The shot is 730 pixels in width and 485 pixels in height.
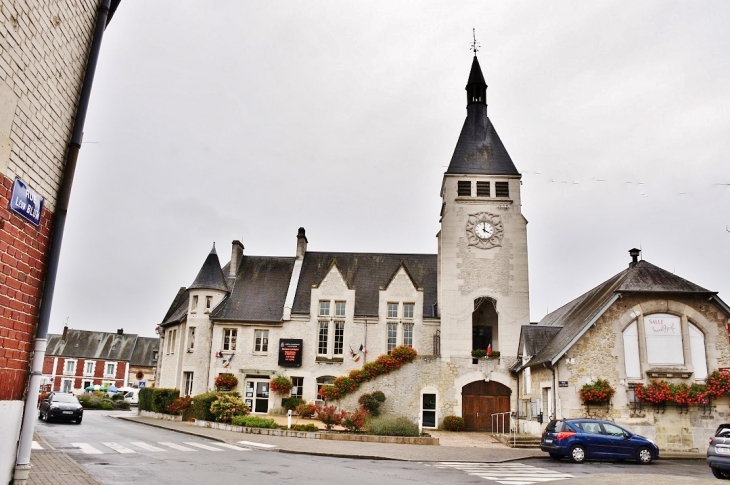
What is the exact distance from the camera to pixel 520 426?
85.6 ft

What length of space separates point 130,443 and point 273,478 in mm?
7984

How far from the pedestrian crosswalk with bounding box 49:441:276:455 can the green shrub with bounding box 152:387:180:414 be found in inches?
501

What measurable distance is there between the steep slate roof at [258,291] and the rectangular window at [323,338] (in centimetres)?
236

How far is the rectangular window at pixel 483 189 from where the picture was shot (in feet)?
104

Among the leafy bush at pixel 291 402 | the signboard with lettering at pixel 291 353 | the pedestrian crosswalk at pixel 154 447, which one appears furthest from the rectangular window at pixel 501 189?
the pedestrian crosswalk at pixel 154 447

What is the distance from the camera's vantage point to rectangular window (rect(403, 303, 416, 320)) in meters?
31.3

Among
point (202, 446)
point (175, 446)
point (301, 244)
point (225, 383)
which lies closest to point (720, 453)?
point (202, 446)

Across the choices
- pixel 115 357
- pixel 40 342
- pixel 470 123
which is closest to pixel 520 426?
pixel 470 123

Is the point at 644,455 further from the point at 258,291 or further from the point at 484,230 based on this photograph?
the point at 258,291

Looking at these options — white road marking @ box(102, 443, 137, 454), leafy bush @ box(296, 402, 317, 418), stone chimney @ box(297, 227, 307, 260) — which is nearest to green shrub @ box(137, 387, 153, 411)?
leafy bush @ box(296, 402, 317, 418)

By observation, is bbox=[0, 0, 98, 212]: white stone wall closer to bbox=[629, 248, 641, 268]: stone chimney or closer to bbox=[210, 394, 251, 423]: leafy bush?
bbox=[210, 394, 251, 423]: leafy bush

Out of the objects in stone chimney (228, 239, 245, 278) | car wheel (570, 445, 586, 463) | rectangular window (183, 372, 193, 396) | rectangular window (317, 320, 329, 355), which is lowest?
car wheel (570, 445, 586, 463)

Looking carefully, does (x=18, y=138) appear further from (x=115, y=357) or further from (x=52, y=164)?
(x=115, y=357)

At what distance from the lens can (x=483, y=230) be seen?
1223 inches
